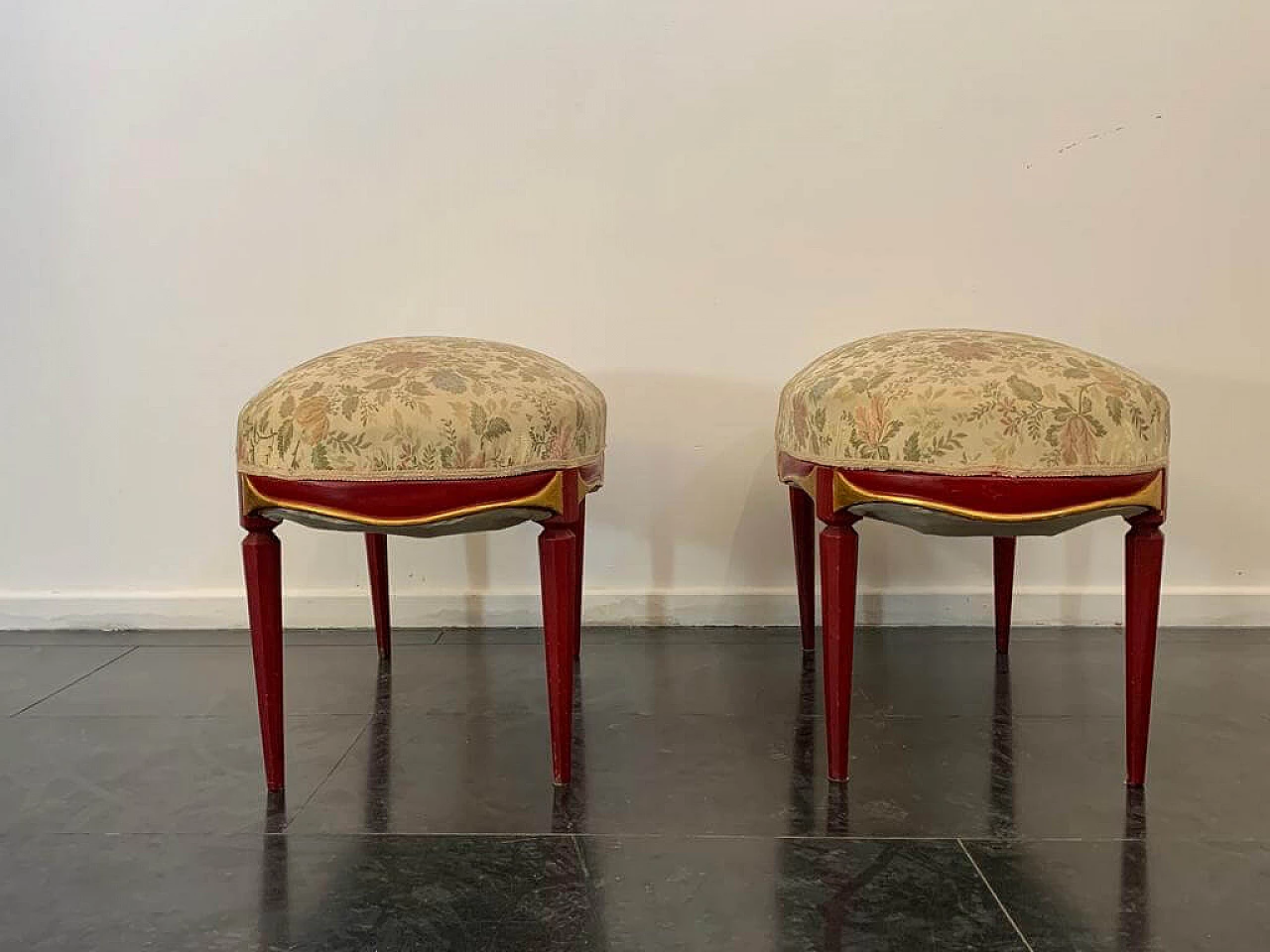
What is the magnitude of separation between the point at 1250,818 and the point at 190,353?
70.8 inches

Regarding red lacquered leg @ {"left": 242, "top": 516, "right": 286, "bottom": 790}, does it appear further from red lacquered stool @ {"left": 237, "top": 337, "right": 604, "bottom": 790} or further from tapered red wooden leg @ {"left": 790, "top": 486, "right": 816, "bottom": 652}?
tapered red wooden leg @ {"left": 790, "top": 486, "right": 816, "bottom": 652}

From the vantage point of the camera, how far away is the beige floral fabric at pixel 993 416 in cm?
115

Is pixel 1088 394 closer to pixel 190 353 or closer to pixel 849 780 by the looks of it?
pixel 849 780

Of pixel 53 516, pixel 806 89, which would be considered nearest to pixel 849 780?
pixel 806 89

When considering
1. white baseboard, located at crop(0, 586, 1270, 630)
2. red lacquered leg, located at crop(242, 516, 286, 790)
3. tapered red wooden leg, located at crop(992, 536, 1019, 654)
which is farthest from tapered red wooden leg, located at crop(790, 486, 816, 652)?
red lacquered leg, located at crop(242, 516, 286, 790)

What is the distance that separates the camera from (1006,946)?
35.7 inches

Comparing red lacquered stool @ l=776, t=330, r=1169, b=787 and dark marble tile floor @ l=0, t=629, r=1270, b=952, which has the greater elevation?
red lacquered stool @ l=776, t=330, r=1169, b=787

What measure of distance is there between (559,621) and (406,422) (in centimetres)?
28

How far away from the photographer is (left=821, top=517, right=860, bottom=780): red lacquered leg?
4.09 ft

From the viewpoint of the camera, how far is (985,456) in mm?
1157

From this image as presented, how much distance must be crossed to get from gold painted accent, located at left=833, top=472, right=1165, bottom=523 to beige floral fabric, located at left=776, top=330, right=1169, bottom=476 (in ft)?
0.09

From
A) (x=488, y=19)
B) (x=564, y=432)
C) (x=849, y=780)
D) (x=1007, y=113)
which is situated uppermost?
(x=488, y=19)

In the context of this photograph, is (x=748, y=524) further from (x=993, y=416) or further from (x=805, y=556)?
(x=993, y=416)

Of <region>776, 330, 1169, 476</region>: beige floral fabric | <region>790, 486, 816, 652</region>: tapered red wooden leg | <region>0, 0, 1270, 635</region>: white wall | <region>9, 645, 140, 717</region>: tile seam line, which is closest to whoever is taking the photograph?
<region>776, 330, 1169, 476</region>: beige floral fabric
